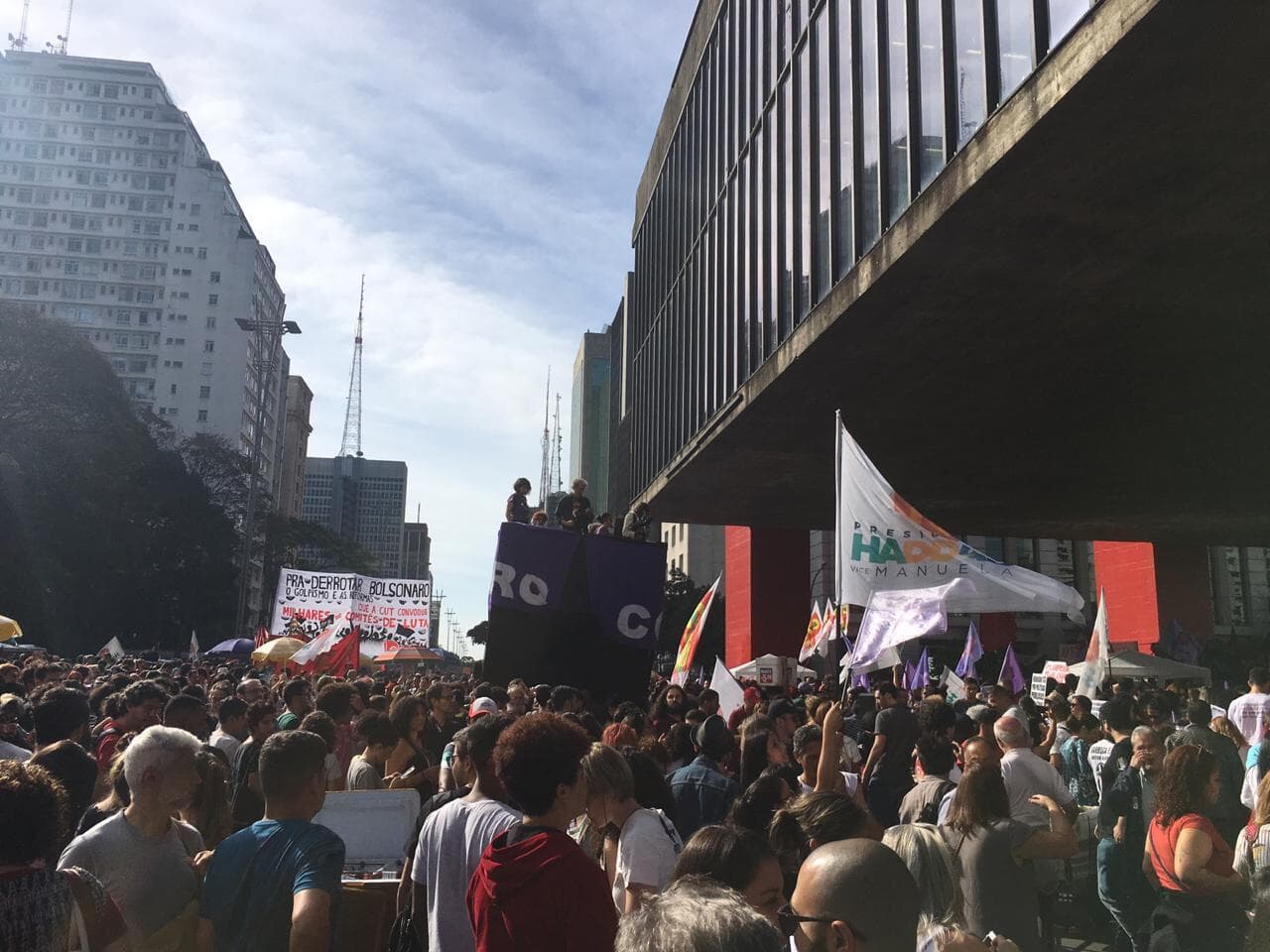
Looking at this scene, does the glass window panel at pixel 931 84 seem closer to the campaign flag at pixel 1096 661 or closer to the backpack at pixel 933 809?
the campaign flag at pixel 1096 661

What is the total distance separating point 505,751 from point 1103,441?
2100 centimetres

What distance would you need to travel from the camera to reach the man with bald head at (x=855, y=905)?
7.28 feet

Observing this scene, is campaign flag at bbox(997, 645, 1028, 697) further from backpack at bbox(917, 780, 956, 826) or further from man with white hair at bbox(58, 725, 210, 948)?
man with white hair at bbox(58, 725, 210, 948)

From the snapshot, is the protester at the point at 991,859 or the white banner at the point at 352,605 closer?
the protester at the point at 991,859

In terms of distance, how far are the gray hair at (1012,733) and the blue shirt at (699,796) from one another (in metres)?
1.95

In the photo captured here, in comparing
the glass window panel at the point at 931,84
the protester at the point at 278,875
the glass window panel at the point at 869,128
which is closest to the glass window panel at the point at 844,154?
the glass window panel at the point at 869,128

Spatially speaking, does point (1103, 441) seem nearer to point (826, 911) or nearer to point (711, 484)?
point (711, 484)

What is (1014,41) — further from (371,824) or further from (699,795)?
(371,824)

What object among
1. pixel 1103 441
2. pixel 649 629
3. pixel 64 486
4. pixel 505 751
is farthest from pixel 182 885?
pixel 64 486

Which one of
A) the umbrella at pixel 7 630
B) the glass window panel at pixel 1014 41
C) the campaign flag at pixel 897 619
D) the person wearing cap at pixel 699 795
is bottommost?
the person wearing cap at pixel 699 795

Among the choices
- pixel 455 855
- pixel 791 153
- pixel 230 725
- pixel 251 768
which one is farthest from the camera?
pixel 791 153

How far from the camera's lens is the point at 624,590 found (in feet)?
27.6

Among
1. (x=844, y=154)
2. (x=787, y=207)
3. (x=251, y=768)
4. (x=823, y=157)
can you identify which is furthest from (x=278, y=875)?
(x=787, y=207)

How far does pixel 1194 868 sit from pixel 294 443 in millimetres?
147818
